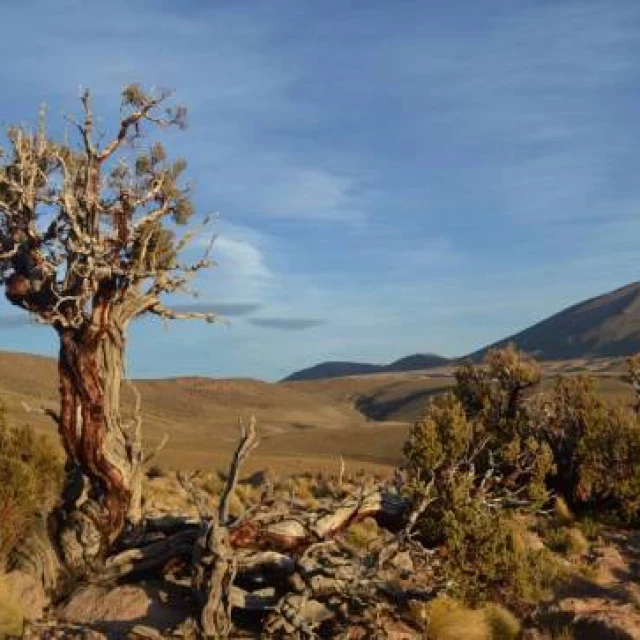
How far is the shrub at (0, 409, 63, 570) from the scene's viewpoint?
1133cm

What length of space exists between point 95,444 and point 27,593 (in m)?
1.92

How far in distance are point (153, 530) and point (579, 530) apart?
8276mm

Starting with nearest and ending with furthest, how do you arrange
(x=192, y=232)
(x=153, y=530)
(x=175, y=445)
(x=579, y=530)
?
1. (x=153, y=530)
2. (x=192, y=232)
3. (x=579, y=530)
4. (x=175, y=445)

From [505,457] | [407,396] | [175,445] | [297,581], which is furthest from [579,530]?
[407,396]

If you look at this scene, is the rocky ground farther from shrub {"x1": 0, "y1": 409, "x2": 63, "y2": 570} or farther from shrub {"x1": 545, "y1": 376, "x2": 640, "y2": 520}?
shrub {"x1": 545, "y1": 376, "x2": 640, "y2": 520}

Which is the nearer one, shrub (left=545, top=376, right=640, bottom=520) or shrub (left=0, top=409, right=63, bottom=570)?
shrub (left=0, top=409, right=63, bottom=570)

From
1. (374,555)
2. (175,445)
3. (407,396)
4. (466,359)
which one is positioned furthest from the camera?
(407,396)

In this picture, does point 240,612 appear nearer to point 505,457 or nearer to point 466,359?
point 505,457

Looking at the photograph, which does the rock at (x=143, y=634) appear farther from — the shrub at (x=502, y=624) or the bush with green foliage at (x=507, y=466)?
the shrub at (x=502, y=624)

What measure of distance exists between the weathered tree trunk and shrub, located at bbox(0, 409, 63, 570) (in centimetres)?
49

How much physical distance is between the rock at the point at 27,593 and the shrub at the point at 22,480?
0.35 metres

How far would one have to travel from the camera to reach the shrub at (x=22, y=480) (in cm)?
1133

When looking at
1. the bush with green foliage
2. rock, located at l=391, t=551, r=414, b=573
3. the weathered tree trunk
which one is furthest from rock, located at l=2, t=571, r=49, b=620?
the bush with green foliage

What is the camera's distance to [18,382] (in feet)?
261
